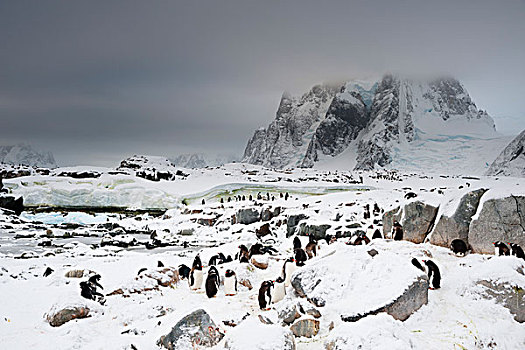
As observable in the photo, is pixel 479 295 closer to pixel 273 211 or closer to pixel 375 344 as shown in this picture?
pixel 375 344

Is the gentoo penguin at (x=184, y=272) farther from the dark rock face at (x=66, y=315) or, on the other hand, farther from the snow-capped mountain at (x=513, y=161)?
the snow-capped mountain at (x=513, y=161)

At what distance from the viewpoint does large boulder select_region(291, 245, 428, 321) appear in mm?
4773

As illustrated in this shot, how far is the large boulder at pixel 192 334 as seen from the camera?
4.55 metres

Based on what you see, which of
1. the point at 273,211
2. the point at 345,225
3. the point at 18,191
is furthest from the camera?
the point at 18,191

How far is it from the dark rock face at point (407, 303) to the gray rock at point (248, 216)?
19.5 meters

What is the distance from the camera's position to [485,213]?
335 inches

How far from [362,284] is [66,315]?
4.99 meters

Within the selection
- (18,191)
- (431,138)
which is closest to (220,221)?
(18,191)

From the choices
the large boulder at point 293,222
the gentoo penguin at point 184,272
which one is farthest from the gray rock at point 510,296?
the large boulder at point 293,222

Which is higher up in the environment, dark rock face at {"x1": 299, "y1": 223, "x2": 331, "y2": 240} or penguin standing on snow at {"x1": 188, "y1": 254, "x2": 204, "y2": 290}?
penguin standing on snow at {"x1": 188, "y1": 254, "x2": 204, "y2": 290}

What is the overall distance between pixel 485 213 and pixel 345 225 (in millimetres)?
7697

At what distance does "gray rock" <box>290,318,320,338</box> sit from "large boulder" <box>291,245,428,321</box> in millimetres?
419

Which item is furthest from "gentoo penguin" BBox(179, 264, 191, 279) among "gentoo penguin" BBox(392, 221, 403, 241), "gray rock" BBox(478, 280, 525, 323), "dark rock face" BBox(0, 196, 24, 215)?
"dark rock face" BBox(0, 196, 24, 215)

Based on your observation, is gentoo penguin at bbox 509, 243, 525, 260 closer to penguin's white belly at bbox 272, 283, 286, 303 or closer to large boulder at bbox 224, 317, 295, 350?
penguin's white belly at bbox 272, 283, 286, 303
